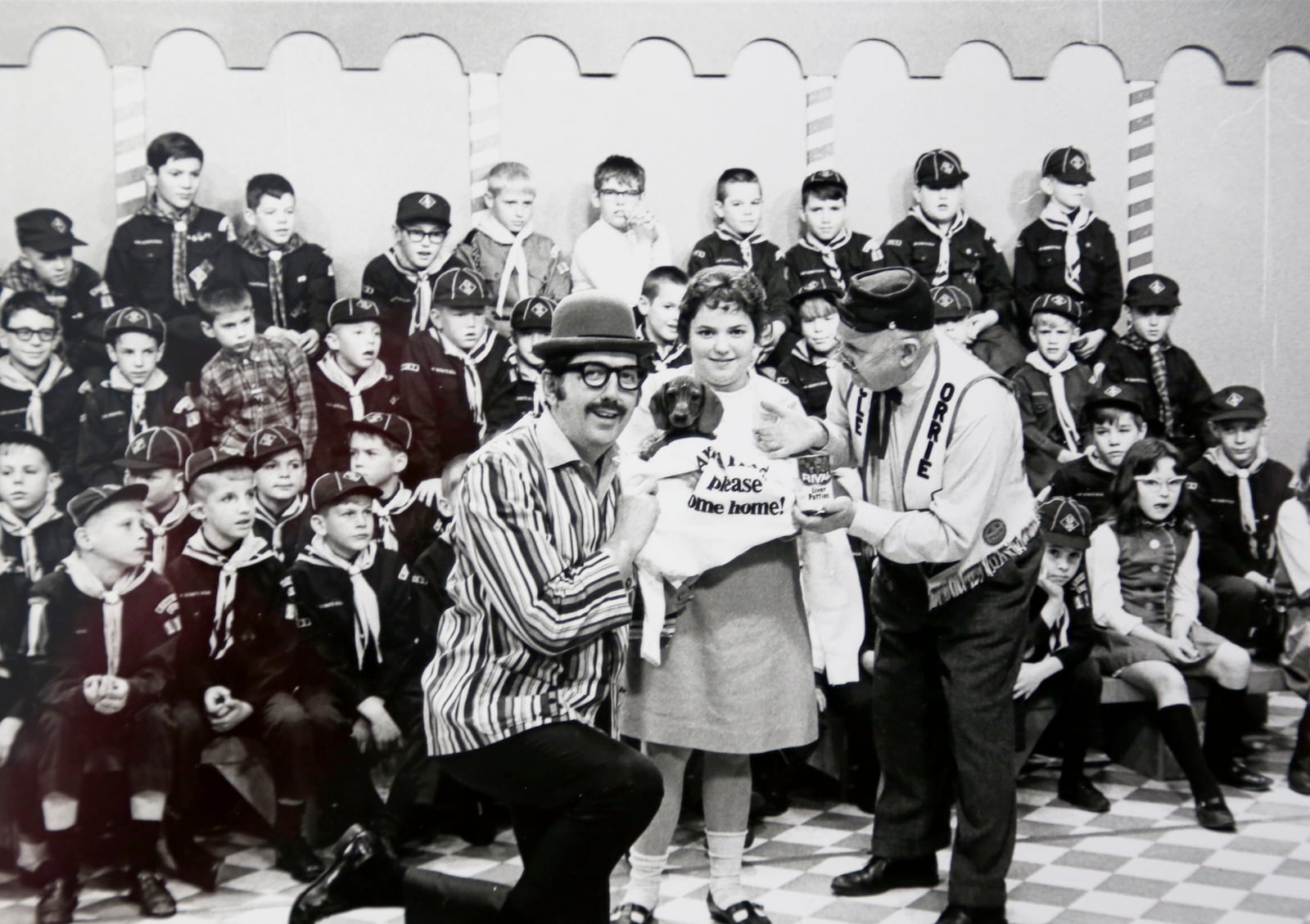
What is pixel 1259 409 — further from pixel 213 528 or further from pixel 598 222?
pixel 213 528

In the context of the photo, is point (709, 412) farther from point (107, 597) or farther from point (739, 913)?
point (107, 597)

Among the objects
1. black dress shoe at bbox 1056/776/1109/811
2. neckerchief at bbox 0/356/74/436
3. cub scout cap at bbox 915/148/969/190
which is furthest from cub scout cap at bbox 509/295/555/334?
black dress shoe at bbox 1056/776/1109/811

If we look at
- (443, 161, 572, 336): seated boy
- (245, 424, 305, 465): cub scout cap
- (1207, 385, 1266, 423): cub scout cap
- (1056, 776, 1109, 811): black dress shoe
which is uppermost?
(443, 161, 572, 336): seated boy

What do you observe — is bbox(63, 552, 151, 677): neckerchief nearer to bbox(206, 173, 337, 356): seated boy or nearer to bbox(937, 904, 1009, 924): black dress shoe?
bbox(206, 173, 337, 356): seated boy

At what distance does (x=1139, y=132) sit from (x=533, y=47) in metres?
2.68

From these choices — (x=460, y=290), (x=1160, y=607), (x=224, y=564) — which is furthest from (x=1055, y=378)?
(x=224, y=564)

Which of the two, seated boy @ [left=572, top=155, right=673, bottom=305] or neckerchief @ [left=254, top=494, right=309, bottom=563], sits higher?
seated boy @ [left=572, top=155, right=673, bottom=305]

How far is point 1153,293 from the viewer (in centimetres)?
581

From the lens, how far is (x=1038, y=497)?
489 centimetres

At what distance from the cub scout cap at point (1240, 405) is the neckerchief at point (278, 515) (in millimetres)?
3404

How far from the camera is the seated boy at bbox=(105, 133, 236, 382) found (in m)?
5.23

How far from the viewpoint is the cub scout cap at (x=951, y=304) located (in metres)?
5.14

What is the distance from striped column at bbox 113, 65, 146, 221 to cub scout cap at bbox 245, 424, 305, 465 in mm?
1599

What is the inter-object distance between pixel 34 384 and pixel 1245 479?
14.4ft
